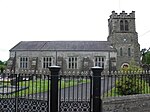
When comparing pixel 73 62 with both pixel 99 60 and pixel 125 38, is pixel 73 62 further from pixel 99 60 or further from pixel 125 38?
pixel 125 38

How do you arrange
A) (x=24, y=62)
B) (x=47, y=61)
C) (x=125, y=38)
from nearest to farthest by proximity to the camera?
1. (x=47, y=61)
2. (x=125, y=38)
3. (x=24, y=62)

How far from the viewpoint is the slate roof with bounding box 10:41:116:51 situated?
42.9 meters

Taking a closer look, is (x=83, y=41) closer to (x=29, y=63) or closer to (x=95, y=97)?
(x=29, y=63)

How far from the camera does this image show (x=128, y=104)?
864cm

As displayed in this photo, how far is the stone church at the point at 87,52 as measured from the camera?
42156 millimetres

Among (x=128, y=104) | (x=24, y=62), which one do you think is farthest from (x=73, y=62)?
(x=128, y=104)

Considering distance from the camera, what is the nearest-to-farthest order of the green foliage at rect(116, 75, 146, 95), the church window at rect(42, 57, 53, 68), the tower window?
the green foliage at rect(116, 75, 146, 95) < the church window at rect(42, 57, 53, 68) < the tower window

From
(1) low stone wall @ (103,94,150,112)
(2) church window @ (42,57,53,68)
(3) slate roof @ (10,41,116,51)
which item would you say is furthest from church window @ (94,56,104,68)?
(1) low stone wall @ (103,94,150,112)

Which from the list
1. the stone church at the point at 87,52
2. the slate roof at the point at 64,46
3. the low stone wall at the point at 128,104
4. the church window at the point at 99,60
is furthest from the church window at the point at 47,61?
Answer: the low stone wall at the point at 128,104

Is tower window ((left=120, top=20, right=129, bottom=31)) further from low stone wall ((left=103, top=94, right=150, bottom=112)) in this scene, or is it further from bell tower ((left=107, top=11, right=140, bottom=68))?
low stone wall ((left=103, top=94, right=150, bottom=112))

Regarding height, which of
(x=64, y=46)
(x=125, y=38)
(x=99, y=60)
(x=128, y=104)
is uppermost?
(x=125, y=38)

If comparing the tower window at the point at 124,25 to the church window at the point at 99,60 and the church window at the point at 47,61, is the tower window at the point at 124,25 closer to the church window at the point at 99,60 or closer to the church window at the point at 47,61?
the church window at the point at 99,60

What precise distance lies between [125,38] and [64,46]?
1130cm

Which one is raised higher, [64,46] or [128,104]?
[64,46]
